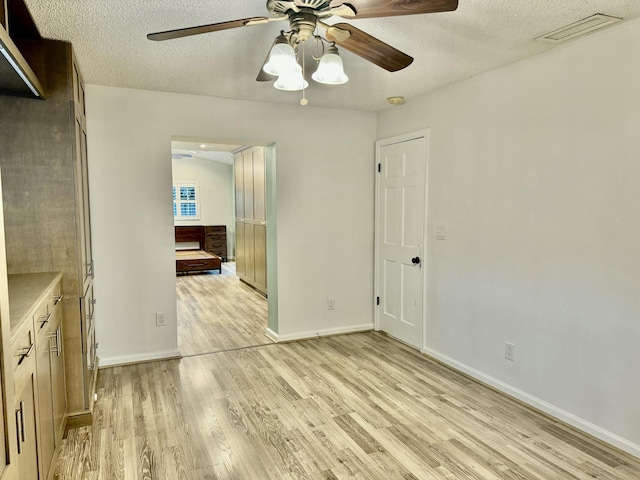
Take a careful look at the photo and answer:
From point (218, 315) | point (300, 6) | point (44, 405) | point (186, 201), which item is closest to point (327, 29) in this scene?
point (300, 6)

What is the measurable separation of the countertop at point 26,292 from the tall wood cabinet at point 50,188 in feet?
0.42

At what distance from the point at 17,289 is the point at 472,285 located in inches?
115

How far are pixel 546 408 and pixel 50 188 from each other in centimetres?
330

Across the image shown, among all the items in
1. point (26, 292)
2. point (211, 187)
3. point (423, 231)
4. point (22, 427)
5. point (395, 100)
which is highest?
point (395, 100)

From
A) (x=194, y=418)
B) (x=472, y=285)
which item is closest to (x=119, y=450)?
(x=194, y=418)

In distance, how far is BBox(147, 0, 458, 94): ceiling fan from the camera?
5.26ft

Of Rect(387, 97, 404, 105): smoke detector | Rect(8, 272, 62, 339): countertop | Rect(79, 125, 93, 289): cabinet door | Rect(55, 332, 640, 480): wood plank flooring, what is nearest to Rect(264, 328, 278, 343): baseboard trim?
Rect(55, 332, 640, 480): wood plank flooring

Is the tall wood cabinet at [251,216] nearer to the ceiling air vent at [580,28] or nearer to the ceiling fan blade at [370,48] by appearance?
the ceiling fan blade at [370,48]

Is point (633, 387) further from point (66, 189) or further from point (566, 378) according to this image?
point (66, 189)

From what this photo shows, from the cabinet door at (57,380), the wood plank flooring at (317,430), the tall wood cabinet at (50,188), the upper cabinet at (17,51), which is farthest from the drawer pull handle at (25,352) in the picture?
the upper cabinet at (17,51)

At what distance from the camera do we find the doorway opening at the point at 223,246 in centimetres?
429

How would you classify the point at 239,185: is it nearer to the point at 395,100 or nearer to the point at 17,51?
the point at 395,100

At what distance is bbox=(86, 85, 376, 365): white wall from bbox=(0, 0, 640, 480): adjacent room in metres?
0.02

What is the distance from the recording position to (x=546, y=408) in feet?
9.01
